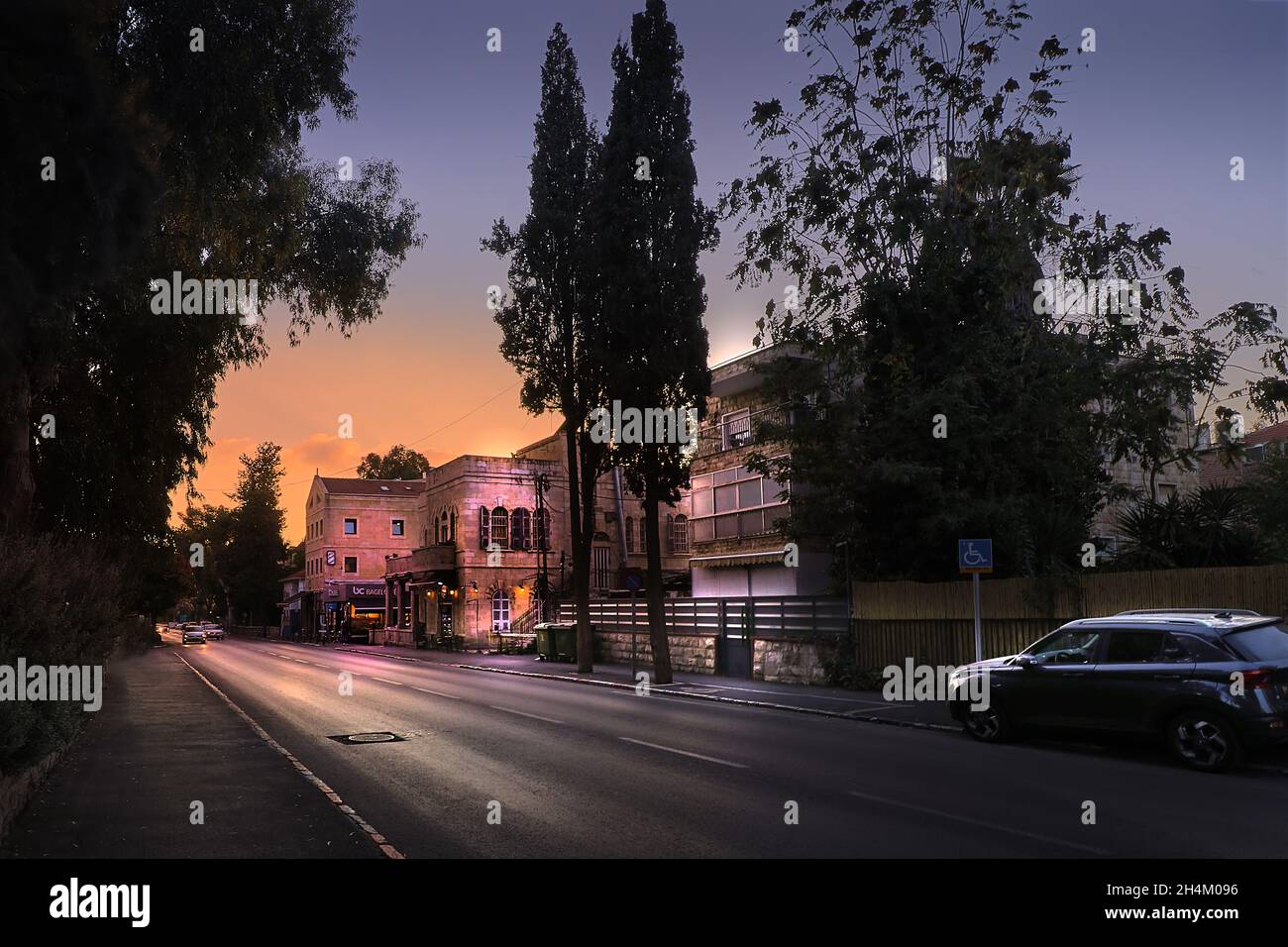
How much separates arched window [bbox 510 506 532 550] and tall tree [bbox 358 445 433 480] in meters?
52.9

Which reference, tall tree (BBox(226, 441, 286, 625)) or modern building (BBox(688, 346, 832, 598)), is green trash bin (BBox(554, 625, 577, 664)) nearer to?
modern building (BBox(688, 346, 832, 598))

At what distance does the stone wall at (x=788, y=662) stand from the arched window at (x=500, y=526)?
1237 inches

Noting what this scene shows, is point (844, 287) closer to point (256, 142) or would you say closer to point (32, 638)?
point (256, 142)

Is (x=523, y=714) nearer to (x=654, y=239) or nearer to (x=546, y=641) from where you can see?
(x=654, y=239)

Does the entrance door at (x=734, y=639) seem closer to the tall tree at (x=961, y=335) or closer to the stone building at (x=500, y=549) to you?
the tall tree at (x=961, y=335)

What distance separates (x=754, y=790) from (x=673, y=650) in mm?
20277

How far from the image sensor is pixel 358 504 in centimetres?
8325

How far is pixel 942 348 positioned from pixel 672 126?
982 centimetres

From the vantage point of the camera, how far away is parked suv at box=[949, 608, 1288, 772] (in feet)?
37.0

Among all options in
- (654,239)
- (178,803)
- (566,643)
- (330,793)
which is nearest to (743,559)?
(566,643)

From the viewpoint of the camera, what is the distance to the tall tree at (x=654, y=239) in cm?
2672

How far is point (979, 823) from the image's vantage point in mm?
8836

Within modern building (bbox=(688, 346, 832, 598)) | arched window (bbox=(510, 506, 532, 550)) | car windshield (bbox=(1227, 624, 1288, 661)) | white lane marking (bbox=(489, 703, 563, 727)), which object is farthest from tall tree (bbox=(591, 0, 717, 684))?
arched window (bbox=(510, 506, 532, 550))
